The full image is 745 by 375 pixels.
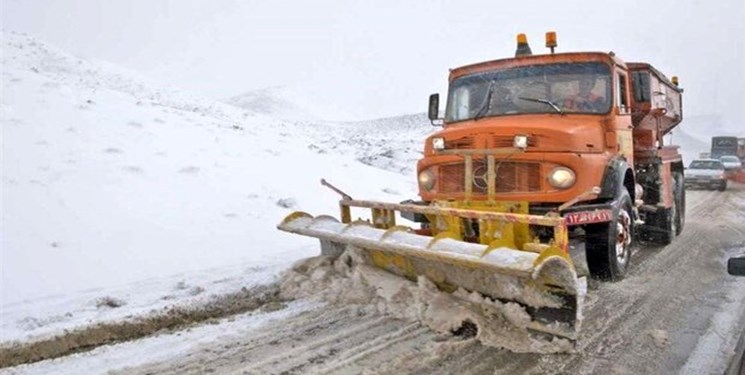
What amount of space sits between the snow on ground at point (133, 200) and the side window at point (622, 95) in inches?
174

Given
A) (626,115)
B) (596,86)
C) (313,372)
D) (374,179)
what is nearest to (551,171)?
(596,86)

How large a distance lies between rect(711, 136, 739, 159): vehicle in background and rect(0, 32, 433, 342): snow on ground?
89.6 feet

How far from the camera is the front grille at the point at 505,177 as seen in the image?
5.80m

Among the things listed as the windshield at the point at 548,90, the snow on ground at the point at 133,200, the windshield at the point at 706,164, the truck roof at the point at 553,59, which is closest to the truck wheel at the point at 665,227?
the truck roof at the point at 553,59

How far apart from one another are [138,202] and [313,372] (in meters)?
6.43

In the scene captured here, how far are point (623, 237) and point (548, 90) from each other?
1804 mm

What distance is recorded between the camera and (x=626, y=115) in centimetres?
698

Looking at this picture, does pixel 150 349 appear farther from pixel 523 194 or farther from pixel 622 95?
pixel 622 95

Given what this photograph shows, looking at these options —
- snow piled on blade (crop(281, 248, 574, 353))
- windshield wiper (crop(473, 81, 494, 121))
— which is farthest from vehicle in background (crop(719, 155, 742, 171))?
snow piled on blade (crop(281, 248, 574, 353))

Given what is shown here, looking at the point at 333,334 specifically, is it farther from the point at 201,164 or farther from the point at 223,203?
the point at 201,164

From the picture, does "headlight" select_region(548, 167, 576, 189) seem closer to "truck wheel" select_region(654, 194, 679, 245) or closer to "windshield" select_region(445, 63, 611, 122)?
"windshield" select_region(445, 63, 611, 122)

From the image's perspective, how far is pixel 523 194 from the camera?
19.0 ft

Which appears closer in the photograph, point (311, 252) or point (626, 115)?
point (626, 115)

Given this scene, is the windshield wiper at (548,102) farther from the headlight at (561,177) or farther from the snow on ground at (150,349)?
the snow on ground at (150,349)
